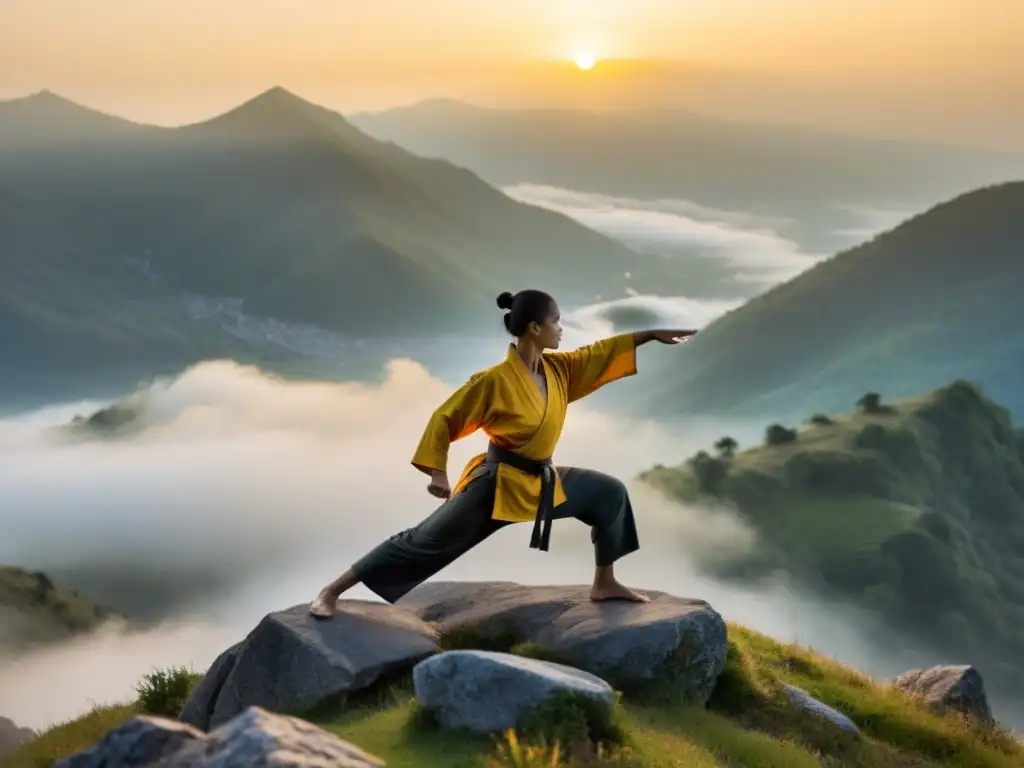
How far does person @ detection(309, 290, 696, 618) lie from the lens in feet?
22.0

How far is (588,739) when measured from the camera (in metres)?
5.57

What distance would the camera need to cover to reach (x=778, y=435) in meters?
41.0

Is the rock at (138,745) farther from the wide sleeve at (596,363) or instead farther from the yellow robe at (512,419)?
the wide sleeve at (596,363)

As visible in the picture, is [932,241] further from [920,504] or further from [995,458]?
[920,504]

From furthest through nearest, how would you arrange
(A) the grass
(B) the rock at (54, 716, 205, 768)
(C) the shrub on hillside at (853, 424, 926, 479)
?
(C) the shrub on hillside at (853, 424, 926, 479) → (A) the grass → (B) the rock at (54, 716, 205, 768)

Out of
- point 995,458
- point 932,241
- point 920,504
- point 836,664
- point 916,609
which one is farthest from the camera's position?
point 932,241

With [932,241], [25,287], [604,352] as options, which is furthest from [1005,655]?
[25,287]

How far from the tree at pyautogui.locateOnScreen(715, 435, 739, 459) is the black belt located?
34605mm

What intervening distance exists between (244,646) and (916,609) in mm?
30994

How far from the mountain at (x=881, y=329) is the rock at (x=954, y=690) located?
115ft

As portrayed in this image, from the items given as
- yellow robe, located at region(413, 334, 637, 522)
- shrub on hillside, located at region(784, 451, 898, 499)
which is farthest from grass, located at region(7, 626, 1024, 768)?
shrub on hillside, located at region(784, 451, 898, 499)

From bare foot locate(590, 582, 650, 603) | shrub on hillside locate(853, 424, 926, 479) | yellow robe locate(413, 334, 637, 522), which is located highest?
shrub on hillside locate(853, 424, 926, 479)

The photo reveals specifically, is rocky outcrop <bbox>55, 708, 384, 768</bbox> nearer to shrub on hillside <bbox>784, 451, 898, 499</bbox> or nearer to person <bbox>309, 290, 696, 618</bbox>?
person <bbox>309, 290, 696, 618</bbox>

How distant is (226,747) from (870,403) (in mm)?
39879
